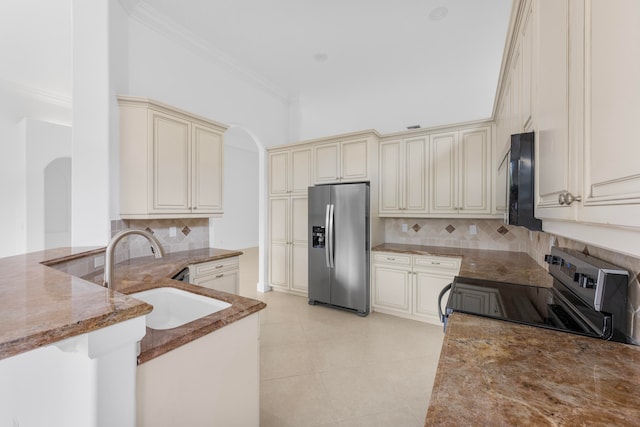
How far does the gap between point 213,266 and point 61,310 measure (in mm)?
2079

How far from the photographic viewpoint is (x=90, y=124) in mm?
2172

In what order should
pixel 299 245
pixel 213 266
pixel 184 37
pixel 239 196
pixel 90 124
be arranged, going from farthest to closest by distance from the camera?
pixel 239 196, pixel 299 245, pixel 184 37, pixel 213 266, pixel 90 124

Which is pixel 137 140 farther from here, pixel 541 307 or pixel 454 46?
pixel 454 46

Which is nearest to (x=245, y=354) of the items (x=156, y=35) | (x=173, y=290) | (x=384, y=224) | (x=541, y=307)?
(x=173, y=290)

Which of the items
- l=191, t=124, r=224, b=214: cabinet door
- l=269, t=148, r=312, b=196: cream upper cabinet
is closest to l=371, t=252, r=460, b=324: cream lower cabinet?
l=269, t=148, r=312, b=196: cream upper cabinet

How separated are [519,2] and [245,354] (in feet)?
7.60

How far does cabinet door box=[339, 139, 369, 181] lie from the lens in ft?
11.3

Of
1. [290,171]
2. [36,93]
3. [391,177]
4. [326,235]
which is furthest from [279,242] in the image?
[36,93]

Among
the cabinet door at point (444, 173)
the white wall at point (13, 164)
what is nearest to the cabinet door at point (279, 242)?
the cabinet door at point (444, 173)

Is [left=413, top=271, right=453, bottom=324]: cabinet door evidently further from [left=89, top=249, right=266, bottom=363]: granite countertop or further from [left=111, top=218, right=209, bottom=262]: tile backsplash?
[left=111, top=218, right=209, bottom=262]: tile backsplash

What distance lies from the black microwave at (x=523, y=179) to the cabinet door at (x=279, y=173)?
10.5ft

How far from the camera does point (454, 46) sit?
10.2 ft

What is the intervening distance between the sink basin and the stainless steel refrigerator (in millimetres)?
2088

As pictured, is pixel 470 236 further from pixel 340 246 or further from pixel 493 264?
pixel 340 246
